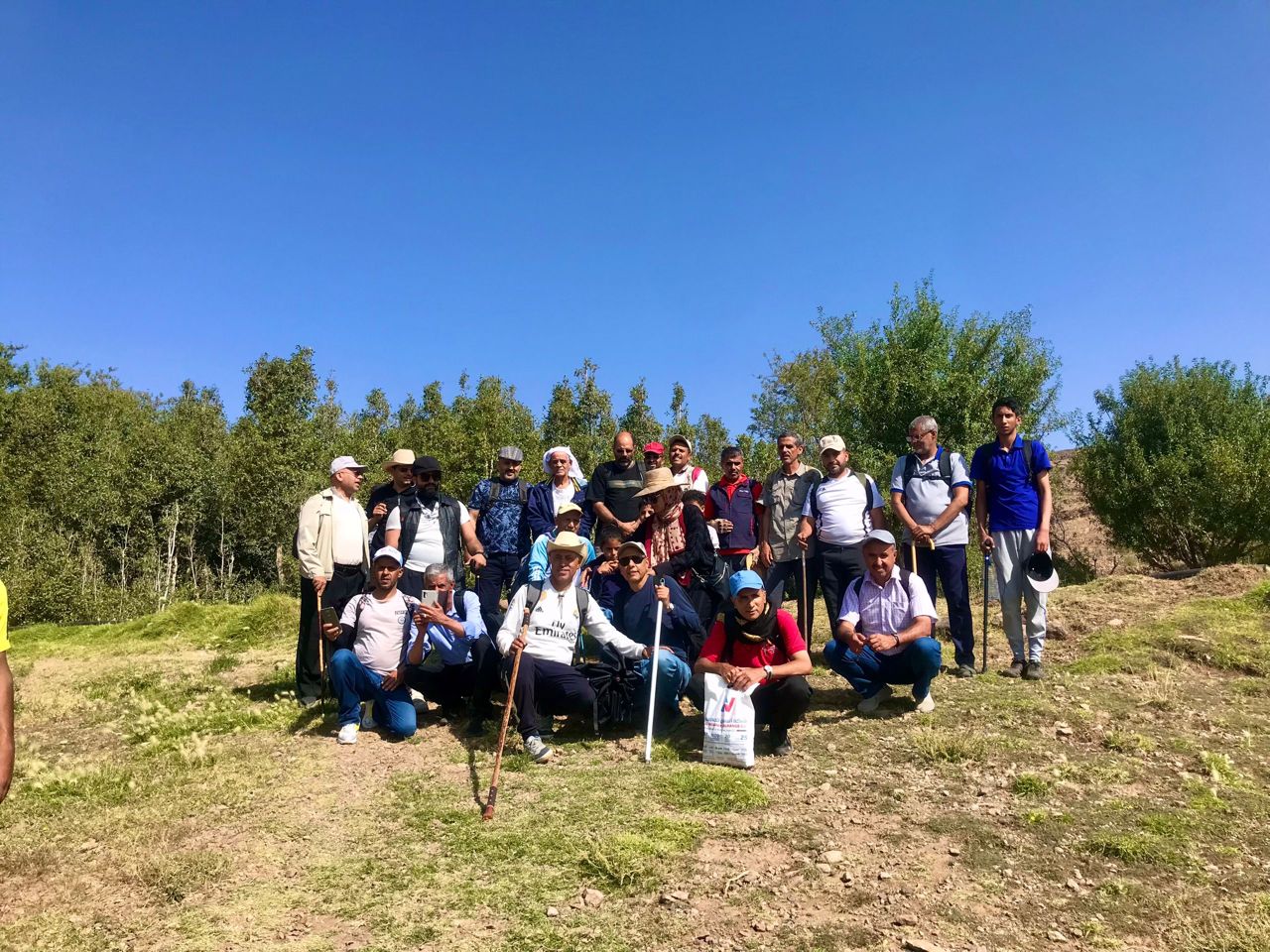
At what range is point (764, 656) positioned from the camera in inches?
211

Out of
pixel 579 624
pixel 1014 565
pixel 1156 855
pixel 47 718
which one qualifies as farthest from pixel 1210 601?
pixel 47 718

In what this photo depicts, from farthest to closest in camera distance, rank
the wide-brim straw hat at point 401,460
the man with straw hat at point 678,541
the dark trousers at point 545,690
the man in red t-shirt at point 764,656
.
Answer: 1. the wide-brim straw hat at point 401,460
2. the man with straw hat at point 678,541
3. the dark trousers at point 545,690
4. the man in red t-shirt at point 764,656

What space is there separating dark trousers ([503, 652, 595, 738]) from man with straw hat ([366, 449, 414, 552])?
2251 millimetres

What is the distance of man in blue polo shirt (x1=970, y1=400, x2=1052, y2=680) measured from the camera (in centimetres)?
679

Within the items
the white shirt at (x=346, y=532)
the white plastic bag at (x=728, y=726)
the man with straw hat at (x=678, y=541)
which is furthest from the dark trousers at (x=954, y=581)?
the white shirt at (x=346, y=532)

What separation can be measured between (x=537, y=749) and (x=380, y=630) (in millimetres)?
1632

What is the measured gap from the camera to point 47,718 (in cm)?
733

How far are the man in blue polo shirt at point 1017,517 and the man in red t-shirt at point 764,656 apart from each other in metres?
2.56

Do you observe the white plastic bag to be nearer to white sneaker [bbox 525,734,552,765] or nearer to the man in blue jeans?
white sneaker [bbox 525,734,552,765]

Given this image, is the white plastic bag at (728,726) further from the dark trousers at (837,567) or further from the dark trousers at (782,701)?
the dark trousers at (837,567)

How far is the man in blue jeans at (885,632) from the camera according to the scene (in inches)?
229

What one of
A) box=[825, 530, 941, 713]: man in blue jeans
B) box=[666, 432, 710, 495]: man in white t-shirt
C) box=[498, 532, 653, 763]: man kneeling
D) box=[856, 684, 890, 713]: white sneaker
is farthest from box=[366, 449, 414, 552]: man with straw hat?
box=[856, 684, 890, 713]: white sneaker

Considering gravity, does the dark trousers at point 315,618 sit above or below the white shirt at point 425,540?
below

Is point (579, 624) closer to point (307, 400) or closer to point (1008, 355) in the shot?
point (1008, 355)
